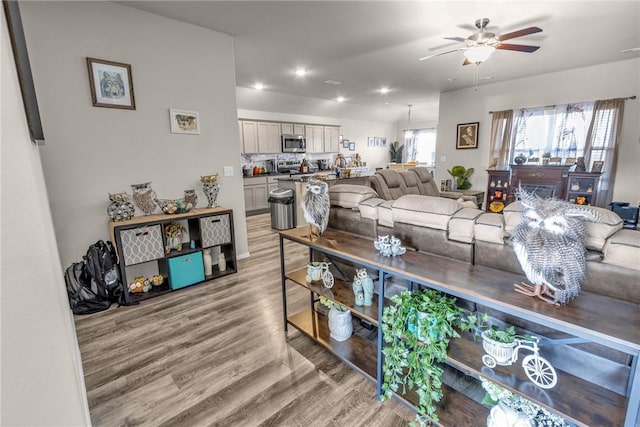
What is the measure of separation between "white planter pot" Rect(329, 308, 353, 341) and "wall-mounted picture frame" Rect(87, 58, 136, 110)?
2.69 m

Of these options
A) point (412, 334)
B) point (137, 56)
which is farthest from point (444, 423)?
→ point (137, 56)

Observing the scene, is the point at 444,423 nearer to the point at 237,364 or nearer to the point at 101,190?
the point at 237,364

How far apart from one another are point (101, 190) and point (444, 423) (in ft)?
10.5

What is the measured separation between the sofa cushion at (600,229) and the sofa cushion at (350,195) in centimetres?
115

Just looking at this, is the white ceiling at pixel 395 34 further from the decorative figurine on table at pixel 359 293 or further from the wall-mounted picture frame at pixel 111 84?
the decorative figurine on table at pixel 359 293

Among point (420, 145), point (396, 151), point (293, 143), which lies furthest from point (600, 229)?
point (396, 151)

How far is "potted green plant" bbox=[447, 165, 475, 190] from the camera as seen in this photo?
6.14 metres

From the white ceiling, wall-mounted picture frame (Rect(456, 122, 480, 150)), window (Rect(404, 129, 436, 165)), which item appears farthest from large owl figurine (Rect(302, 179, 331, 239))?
window (Rect(404, 129, 436, 165))

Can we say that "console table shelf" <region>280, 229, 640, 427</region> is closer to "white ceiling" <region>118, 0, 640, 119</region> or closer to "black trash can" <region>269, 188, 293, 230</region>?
"white ceiling" <region>118, 0, 640, 119</region>

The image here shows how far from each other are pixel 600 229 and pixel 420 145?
9.90m

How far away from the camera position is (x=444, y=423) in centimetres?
138

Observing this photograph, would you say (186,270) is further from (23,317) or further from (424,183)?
(424,183)

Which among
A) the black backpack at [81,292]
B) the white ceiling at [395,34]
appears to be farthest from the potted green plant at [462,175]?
the black backpack at [81,292]

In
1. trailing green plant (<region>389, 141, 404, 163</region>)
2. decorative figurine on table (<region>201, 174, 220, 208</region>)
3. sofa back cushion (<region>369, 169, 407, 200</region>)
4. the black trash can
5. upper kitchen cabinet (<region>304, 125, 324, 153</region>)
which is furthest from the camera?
trailing green plant (<region>389, 141, 404, 163</region>)
